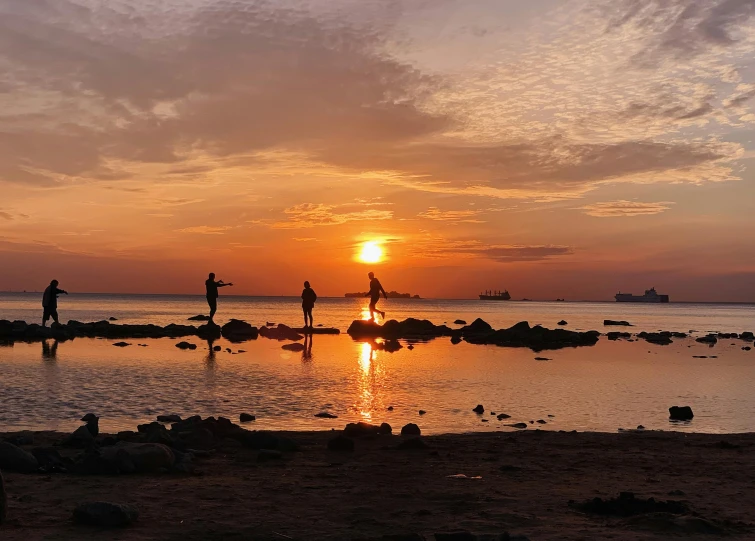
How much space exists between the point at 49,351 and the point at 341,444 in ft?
66.4

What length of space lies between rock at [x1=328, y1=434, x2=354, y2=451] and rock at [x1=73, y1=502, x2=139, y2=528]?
4226 millimetres

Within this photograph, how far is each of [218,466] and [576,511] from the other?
193 inches

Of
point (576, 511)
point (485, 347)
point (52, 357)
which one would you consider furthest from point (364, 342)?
point (576, 511)

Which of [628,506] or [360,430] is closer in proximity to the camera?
[628,506]

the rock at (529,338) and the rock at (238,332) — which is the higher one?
the rock at (238,332)

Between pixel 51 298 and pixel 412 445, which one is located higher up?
pixel 51 298

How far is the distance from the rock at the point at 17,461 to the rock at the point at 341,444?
13.5 ft

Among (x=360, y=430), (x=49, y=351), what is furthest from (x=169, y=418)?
(x=49, y=351)

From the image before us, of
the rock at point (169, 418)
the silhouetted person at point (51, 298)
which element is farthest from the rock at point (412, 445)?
the silhouetted person at point (51, 298)

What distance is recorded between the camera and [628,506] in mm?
7945

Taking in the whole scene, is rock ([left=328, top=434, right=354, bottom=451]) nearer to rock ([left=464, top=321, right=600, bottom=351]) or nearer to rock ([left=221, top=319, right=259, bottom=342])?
rock ([left=221, top=319, right=259, bottom=342])

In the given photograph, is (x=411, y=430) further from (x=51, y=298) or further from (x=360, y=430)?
(x=51, y=298)

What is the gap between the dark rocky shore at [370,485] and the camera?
23.3 ft

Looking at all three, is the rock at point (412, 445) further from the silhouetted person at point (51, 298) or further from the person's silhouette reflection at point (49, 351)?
the silhouetted person at point (51, 298)
